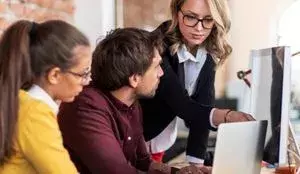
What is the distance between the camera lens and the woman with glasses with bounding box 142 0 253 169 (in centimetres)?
164

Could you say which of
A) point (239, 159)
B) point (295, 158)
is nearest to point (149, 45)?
point (239, 159)

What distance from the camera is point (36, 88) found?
3.68 ft

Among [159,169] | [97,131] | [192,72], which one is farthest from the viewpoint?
[192,72]

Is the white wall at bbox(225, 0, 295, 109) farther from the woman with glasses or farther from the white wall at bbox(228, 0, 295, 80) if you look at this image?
the woman with glasses

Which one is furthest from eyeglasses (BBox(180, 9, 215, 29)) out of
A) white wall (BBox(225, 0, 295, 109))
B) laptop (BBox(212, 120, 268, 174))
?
white wall (BBox(225, 0, 295, 109))

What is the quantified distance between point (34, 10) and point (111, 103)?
32.6 inches

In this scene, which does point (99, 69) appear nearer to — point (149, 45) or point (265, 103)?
point (149, 45)

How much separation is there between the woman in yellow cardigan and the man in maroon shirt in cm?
23

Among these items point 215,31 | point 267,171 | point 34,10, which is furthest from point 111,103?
point 34,10

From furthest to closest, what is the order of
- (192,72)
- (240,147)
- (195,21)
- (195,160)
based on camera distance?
(195,160) → (192,72) → (195,21) → (240,147)

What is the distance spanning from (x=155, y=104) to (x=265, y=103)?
56 cm

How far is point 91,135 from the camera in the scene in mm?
1363

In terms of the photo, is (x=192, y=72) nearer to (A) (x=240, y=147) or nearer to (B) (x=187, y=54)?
(B) (x=187, y=54)

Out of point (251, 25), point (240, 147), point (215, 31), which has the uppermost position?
point (251, 25)
